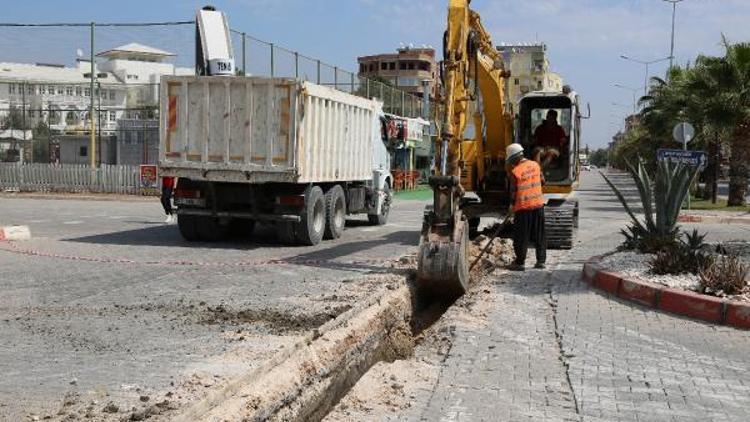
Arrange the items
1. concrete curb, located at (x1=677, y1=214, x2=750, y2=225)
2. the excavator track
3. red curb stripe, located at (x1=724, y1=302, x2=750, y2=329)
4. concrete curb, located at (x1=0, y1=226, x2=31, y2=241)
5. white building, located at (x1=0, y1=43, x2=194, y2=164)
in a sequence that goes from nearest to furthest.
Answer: red curb stripe, located at (x1=724, y1=302, x2=750, y2=329) → the excavator track → concrete curb, located at (x1=0, y1=226, x2=31, y2=241) → concrete curb, located at (x1=677, y1=214, x2=750, y2=225) → white building, located at (x1=0, y1=43, x2=194, y2=164)

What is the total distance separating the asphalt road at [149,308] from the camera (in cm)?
474

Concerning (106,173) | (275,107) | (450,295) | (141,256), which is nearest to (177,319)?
(450,295)

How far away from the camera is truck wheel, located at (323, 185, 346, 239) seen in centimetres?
1447

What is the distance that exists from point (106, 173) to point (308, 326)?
2590 centimetres

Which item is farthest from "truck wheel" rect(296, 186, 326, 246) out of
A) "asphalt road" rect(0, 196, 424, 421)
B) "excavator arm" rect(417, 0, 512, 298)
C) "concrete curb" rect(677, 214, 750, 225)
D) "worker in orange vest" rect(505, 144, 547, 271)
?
"concrete curb" rect(677, 214, 750, 225)

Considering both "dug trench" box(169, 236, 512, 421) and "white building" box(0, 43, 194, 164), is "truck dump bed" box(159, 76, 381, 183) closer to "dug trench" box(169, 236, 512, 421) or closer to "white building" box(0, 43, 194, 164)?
"dug trench" box(169, 236, 512, 421)

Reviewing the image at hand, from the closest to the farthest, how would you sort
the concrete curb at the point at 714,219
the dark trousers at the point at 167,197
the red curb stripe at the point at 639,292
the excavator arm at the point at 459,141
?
1. the red curb stripe at the point at 639,292
2. the excavator arm at the point at 459,141
3. the dark trousers at the point at 167,197
4. the concrete curb at the point at 714,219

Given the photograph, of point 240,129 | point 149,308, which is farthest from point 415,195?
point 149,308

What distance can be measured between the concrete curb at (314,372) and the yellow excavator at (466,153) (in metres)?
1.25

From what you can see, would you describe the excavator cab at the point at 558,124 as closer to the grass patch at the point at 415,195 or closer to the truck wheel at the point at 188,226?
the truck wheel at the point at 188,226

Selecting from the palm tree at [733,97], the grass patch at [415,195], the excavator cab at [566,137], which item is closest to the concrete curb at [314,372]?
the excavator cab at [566,137]

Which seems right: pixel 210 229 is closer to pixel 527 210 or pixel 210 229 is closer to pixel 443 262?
pixel 527 210

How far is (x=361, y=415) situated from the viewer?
16.3ft

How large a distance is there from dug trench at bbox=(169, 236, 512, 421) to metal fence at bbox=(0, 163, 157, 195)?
23.1 metres
